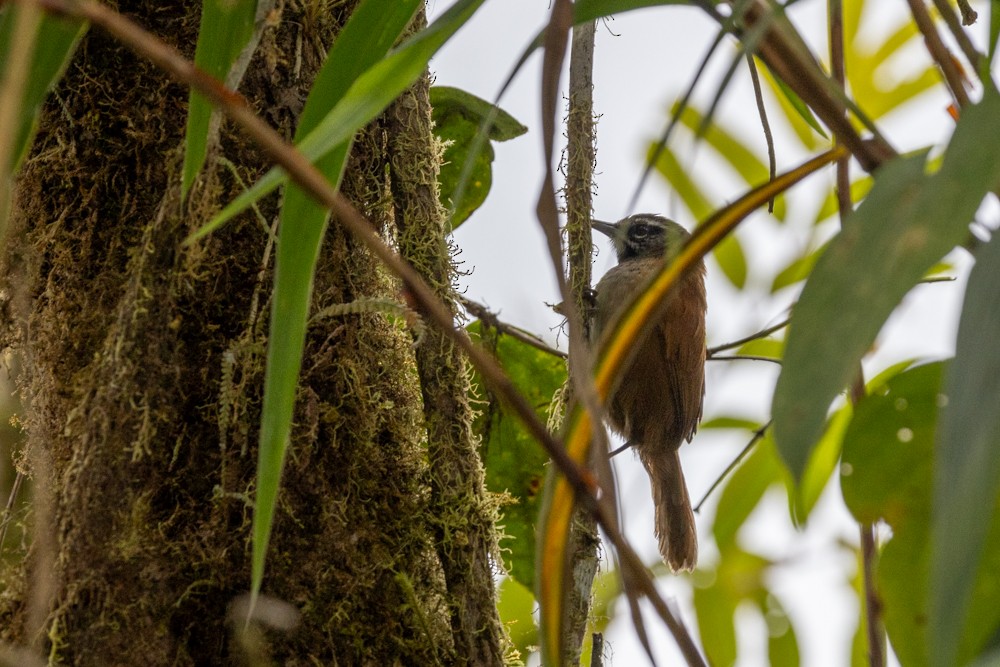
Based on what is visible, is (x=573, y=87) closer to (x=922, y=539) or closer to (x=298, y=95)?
(x=298, y=95)

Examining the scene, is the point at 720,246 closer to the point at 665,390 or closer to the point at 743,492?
the point at 743,492

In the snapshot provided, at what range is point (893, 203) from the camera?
1045mm

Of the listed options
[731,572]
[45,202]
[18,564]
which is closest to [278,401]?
[18,564]

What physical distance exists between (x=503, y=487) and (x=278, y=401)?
161 centimetres

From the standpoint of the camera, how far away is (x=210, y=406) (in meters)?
2.03

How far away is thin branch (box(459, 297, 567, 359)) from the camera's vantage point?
2.91 meters

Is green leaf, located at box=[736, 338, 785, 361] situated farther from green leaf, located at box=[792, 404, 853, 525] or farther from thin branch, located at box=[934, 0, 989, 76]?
thin branch, located at box=[934, 0, 989, 76]

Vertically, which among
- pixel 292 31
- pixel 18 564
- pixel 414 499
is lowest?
pixel 18 564

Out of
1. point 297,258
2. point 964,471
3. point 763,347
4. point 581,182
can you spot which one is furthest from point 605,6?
point 763,347

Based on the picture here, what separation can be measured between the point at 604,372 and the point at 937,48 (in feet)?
2.12

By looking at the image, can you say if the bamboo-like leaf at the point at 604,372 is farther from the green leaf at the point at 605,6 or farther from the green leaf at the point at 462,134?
the green leaf at the point at 462,134

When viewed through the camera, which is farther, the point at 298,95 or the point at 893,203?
the point at 298,95

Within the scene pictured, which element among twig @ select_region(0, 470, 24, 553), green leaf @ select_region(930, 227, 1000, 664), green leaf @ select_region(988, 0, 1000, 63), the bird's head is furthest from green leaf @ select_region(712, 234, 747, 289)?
green leaf @ select_region(930, 227, 1000, 664)

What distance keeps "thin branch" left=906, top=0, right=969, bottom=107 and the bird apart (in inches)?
103
